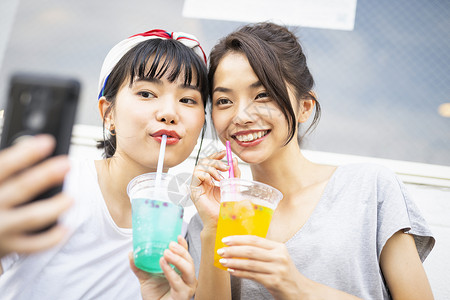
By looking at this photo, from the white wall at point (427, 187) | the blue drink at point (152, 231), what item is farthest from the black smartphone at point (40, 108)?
the white wall at point (427, 187)

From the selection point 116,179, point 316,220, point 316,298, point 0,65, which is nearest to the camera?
point 316,298

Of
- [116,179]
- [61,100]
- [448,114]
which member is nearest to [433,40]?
[448,114]

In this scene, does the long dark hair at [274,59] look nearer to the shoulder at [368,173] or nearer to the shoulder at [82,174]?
the shoulder at [368,173]

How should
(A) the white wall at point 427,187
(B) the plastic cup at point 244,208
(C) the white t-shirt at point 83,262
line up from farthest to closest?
(A) the white wall at point 427,187 → (C) the white t-shirt at point 83,262 → (B) the plastic cup at point 244,208

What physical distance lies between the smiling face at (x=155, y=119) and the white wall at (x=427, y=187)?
686 mm

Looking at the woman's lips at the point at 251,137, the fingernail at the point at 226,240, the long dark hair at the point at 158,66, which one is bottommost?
the fingernail at the point at 226,240

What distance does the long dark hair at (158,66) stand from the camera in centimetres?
160

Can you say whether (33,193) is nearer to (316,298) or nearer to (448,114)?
(316,298)

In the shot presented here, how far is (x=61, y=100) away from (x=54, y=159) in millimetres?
121

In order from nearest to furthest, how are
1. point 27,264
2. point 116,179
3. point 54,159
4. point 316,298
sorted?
point 54,159 → point 316,298 → point 27,264 → point 116,179

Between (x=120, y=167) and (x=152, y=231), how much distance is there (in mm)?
673

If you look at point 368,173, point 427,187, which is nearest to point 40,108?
point 368,173

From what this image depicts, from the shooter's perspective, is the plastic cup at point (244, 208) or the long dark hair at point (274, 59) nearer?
the plastic cup at point (244, 208)

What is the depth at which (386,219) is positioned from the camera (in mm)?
1522
